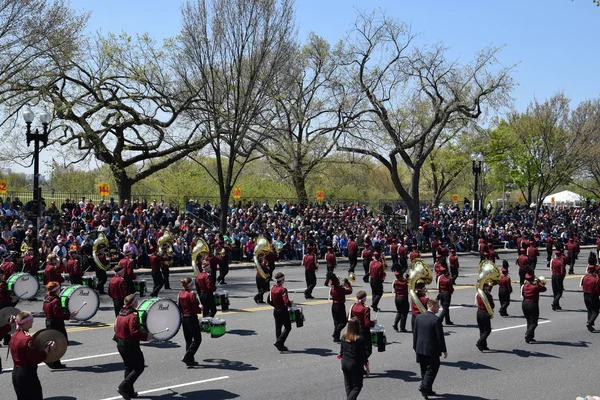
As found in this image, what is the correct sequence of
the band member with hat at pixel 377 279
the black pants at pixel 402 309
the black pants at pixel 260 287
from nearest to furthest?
the black pants at pixel 402 309 → the band member with hat at pixel 377 279 → the black pants at pixel 260 287

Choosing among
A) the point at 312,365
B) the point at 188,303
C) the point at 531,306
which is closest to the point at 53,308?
the point at 188,303

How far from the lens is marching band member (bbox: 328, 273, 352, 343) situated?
1299 cm

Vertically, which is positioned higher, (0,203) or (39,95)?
(39,95)

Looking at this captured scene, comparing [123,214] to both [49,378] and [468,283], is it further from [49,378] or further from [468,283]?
[49,378]

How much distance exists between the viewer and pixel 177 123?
33625mm

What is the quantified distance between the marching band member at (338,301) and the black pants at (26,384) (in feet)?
20.9

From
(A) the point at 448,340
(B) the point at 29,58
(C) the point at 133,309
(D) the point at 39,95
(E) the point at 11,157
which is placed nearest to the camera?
(C) the point at 133,309

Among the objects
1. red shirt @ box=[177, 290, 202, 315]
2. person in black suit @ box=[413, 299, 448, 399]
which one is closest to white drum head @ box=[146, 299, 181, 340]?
red shirt @ box=[177, 290, 202, 315]

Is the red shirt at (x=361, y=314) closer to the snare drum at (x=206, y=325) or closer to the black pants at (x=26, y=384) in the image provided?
the snare drum at (x=206, y=325)

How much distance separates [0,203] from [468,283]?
1982 cm

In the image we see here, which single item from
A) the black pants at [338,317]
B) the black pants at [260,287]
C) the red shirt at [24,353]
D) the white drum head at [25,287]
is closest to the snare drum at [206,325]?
the black pants at [338,317]

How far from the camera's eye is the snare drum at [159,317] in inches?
405

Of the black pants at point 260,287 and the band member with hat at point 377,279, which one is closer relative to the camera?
the band member with hat at point 377,279

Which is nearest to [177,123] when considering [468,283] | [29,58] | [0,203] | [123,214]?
[123,214]
